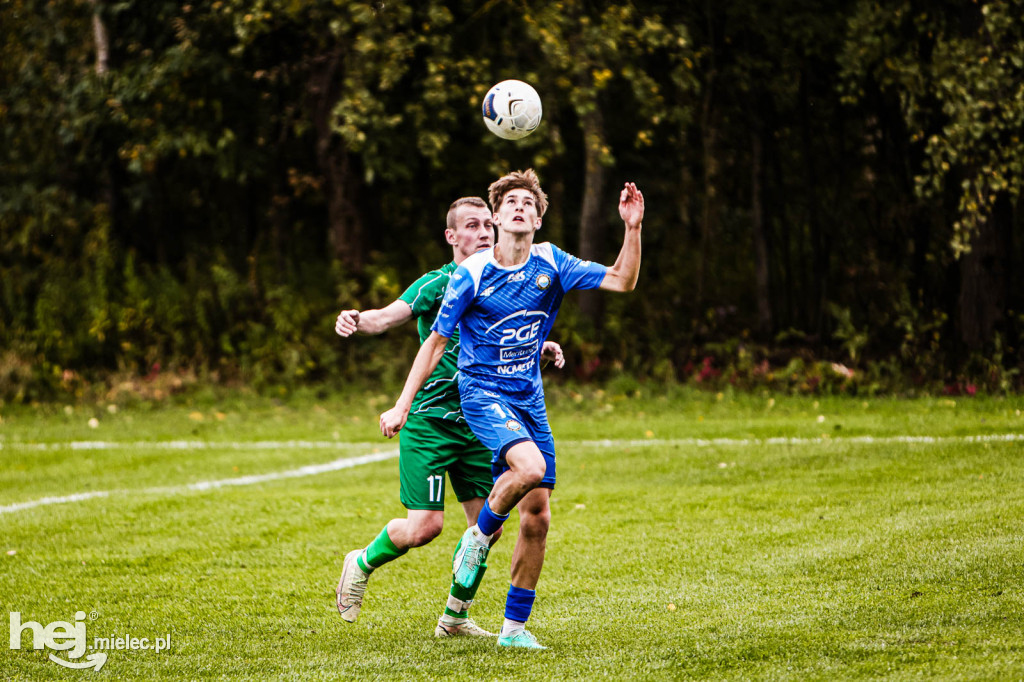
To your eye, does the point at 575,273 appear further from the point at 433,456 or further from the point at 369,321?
the point at 433,456

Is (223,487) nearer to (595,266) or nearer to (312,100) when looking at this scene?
(595,266)

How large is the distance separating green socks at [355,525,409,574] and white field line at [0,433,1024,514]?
4.65 m

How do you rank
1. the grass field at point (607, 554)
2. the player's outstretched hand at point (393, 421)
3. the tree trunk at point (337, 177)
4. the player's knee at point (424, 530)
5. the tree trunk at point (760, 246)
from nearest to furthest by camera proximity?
the grass field at point (607, 554) → the player's outstretched hand at point (393, 421) → the player's knee at point (424, 530) → the tree trunk at point (760, 246) → the tree trunk at point (337, 177)

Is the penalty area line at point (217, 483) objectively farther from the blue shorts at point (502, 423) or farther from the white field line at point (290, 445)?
the blue shorts at point (502, 423)

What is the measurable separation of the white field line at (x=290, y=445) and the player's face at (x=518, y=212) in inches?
224

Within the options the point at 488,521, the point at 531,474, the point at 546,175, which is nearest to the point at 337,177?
the point at 546,175

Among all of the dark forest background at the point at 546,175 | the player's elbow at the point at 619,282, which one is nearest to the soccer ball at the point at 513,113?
the player's elbow at the point at 619,282

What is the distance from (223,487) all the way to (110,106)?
9073mm

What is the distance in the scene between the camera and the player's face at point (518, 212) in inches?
203

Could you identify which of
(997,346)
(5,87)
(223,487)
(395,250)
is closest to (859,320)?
(997,346)

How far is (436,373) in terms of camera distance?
18.7 ft

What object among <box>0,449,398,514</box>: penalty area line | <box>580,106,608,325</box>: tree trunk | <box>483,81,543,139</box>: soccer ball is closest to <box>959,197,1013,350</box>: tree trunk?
<box>580,106,608,325</box>: tree trunk

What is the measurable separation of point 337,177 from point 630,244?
12063 mm

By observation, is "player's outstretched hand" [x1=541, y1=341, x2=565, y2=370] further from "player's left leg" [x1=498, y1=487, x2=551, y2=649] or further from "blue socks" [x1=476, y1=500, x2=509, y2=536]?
"blue socks" [x1=476, y1=500, x2=509, y2=536]
